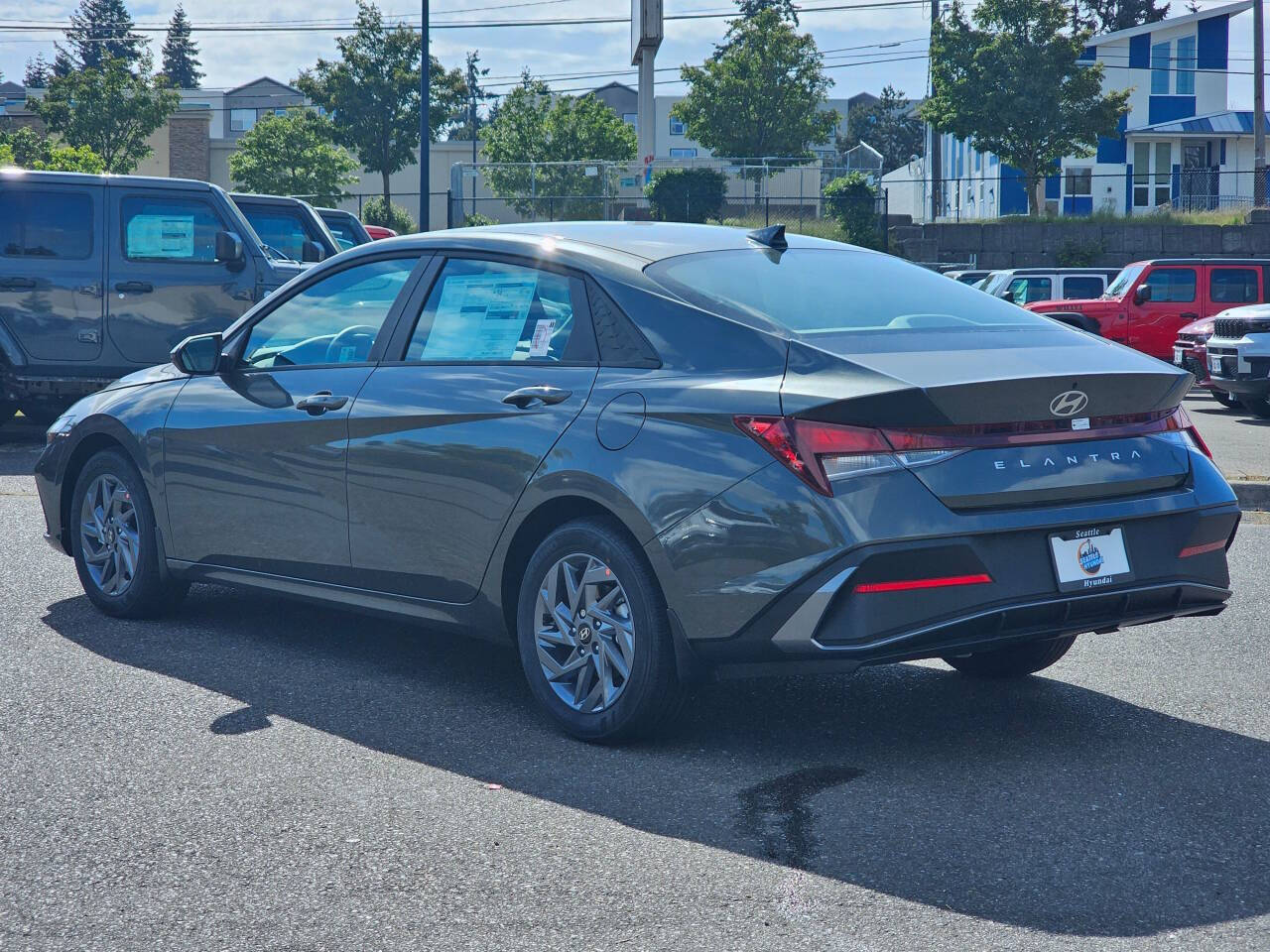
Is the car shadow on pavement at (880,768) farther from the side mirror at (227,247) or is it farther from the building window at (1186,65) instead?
the building window at (1186,65)

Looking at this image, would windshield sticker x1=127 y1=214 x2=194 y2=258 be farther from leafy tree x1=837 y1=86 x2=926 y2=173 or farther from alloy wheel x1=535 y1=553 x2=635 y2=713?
leafy tree x1=837 y1=86 x2=926 y2=173

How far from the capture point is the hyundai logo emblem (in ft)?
14.0

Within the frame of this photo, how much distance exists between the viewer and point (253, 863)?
3.71 m

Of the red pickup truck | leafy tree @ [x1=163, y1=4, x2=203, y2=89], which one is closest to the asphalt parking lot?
the red pickup truck

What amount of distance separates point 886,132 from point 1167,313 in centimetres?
9465

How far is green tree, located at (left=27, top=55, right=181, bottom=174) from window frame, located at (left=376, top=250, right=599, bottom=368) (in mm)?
54456

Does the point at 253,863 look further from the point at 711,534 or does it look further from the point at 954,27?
the point at 954,27

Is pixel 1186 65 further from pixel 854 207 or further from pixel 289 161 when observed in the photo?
pixel 289 161

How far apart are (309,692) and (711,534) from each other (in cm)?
188

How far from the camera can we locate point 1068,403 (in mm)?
4297

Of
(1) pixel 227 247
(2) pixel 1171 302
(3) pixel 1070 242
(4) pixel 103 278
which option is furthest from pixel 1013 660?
(3) pixel 1070 242

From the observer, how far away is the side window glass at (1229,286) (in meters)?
23.2

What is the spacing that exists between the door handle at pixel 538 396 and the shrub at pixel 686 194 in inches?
1359

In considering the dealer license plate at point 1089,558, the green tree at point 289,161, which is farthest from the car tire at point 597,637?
the green tree at point 289,161
